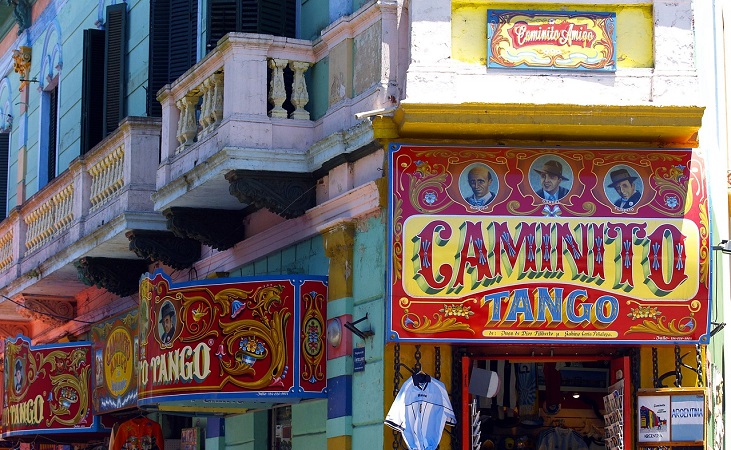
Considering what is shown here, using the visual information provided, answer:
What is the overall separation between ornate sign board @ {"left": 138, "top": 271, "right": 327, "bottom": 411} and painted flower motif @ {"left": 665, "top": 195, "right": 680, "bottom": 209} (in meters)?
3.08

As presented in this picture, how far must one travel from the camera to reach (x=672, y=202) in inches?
444

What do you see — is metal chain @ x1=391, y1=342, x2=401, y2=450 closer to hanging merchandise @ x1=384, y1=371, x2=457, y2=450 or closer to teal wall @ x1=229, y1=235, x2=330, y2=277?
hanging merchandise @ x1=384, y1=371, x2=457, y2=450

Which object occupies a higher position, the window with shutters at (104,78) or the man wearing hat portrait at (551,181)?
the window with shutters at (104,78)

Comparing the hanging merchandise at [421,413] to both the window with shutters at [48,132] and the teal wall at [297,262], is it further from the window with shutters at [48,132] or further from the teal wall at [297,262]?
the window with shutters at [48,132]

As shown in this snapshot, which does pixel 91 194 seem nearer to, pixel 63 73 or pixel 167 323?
pixel 167 323

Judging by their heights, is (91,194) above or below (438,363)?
above

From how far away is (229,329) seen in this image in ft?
41.5

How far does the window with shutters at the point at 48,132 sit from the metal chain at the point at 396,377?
1062cm

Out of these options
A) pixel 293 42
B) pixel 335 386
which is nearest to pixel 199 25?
pixel 293 42

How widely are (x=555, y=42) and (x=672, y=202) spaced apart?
1.54m

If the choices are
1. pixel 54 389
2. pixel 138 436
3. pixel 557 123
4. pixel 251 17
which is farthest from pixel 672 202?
pixel 54 389

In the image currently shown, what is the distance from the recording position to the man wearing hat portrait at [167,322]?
13.2 m

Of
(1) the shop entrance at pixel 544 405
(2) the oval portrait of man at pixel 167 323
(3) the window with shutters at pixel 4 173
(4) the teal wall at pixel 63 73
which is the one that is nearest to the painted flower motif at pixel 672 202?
(1) the shop entrance at pixel 544 405

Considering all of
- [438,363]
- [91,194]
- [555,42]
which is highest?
[555,42]
